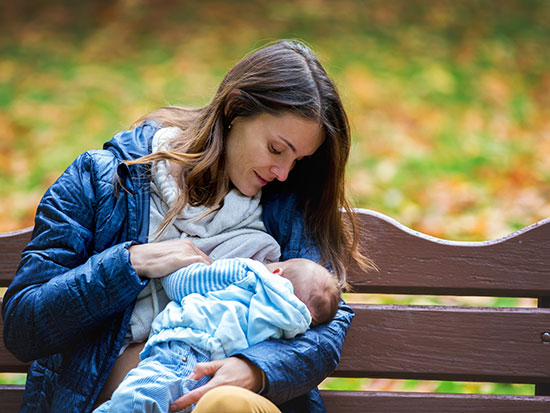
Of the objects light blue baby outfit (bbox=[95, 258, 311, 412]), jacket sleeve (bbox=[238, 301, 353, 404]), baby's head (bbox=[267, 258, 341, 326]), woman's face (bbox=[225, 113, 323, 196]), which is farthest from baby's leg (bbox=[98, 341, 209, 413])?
woman's face (bbox=[225, 113, 323, 196])

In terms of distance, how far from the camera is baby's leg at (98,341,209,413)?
1710 mm

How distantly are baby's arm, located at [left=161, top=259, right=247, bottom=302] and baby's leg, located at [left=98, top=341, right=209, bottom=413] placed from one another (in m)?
0.18

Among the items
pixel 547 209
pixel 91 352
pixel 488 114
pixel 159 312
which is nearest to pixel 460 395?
pixel 159 312

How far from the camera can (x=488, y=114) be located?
548 cm

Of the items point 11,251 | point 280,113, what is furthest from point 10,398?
point 280,113

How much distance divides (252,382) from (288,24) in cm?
472

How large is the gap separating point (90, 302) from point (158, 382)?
13.2 inches

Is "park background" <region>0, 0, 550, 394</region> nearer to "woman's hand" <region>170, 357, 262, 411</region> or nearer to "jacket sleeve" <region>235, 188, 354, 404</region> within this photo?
"jacket sleeve" <region>235, 188, 354, 404</region>

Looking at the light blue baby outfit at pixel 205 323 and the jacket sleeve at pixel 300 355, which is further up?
the light blue baby outfit at pixel 205 323

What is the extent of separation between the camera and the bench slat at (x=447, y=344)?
2.36 metres

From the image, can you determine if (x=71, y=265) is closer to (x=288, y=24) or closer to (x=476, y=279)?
(x=476, y=279)

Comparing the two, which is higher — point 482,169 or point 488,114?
point 488,114

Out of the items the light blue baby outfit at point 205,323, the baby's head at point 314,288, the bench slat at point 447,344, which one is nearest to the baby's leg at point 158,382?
the light blue baby outfit at point 205,323

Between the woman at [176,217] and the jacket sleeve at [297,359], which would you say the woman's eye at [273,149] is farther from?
the jacket sleeve at [297,359]
